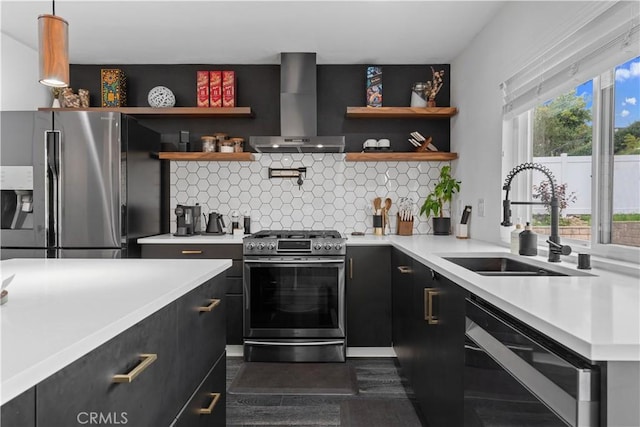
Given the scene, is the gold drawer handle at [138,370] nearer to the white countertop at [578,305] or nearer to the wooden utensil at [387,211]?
the white countertop at [578,305]

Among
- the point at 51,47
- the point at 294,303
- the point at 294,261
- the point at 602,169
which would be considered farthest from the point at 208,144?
the point at 602,169

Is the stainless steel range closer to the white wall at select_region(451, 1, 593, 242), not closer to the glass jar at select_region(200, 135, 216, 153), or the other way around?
the glass jar at select_region(200, 135, 216, 153)

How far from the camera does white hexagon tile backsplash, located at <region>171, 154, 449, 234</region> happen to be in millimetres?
3824

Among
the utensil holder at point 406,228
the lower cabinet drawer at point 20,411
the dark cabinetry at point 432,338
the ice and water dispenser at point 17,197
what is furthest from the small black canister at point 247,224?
the lower cabinet drawer at point 20,411

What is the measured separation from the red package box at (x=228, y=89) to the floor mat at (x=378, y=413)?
8.42 feet

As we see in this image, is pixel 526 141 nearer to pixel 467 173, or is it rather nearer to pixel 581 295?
pixel 467 173

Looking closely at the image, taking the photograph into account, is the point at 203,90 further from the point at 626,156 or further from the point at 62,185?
the point at 626,156

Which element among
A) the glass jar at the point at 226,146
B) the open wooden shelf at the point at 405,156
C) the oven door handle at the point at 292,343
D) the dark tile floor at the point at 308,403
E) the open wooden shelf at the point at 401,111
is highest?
the open wooden shelf at the point at 401,111

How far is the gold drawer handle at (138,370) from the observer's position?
91cm

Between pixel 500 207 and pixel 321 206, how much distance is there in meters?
1.62

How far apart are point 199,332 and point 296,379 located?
1.59 meters

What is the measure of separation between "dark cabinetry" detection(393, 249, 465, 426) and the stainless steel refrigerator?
2.11 meters

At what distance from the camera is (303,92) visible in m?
3.54

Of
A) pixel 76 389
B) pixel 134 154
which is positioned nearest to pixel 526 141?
pixel 76 389
